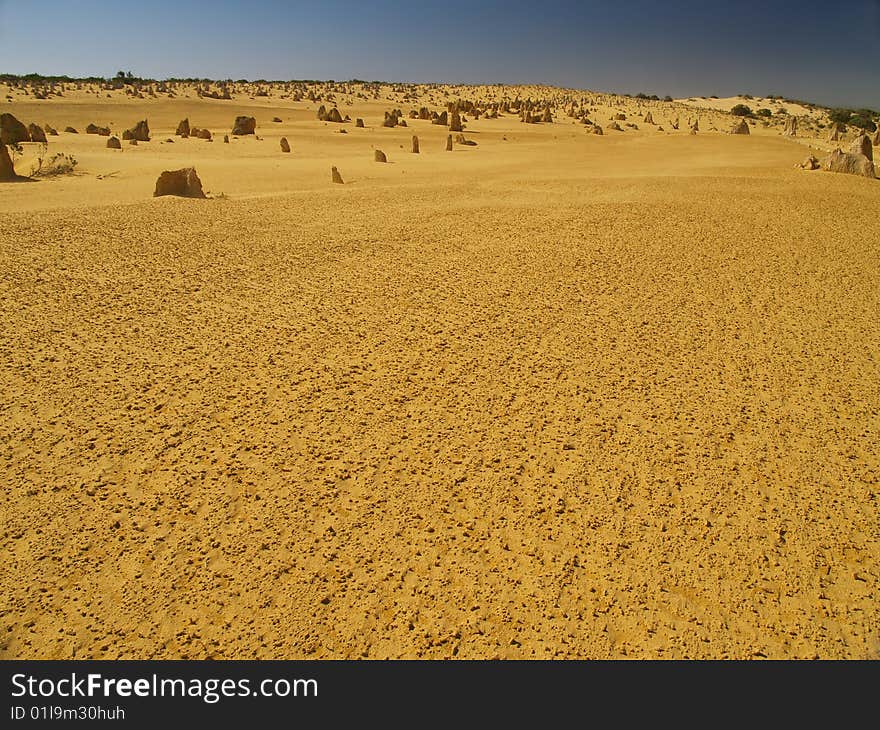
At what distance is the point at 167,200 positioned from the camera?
29.1 ft

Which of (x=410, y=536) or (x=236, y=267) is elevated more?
(x=236, y=267)

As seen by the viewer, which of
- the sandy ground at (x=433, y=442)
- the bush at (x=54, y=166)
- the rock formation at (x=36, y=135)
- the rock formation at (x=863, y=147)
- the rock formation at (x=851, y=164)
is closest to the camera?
the sandy ground at (x=433, y=442)

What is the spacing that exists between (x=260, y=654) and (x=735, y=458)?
9.52 feet

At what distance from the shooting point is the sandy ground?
7.97 ft

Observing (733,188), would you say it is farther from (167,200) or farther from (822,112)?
(822,112)

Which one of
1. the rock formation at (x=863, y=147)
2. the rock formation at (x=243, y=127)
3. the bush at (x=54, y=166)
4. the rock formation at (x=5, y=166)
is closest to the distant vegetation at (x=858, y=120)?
the rock formation at (x=863, y=147)

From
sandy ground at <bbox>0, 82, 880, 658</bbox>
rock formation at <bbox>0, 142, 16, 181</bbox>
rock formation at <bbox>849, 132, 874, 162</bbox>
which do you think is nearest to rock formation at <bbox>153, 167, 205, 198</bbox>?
sandy ground at <bbox>0, 82, 880, 658</bbox>

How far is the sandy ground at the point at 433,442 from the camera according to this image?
2428mm

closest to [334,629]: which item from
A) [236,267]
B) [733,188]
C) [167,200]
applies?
[236,267]

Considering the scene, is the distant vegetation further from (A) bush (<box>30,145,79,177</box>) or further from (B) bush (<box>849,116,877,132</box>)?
(A) bush (<box>30,145,79,177</box>)

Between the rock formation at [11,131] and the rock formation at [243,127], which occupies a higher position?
the rock formation at [243,127]

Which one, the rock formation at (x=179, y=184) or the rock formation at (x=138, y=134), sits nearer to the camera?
the rock formation at (x=179, y=184)

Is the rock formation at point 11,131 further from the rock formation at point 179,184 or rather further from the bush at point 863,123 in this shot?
the bush at point 863,123

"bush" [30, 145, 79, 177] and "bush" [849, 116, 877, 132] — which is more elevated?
"bush" [849, 116, 877, 132]
